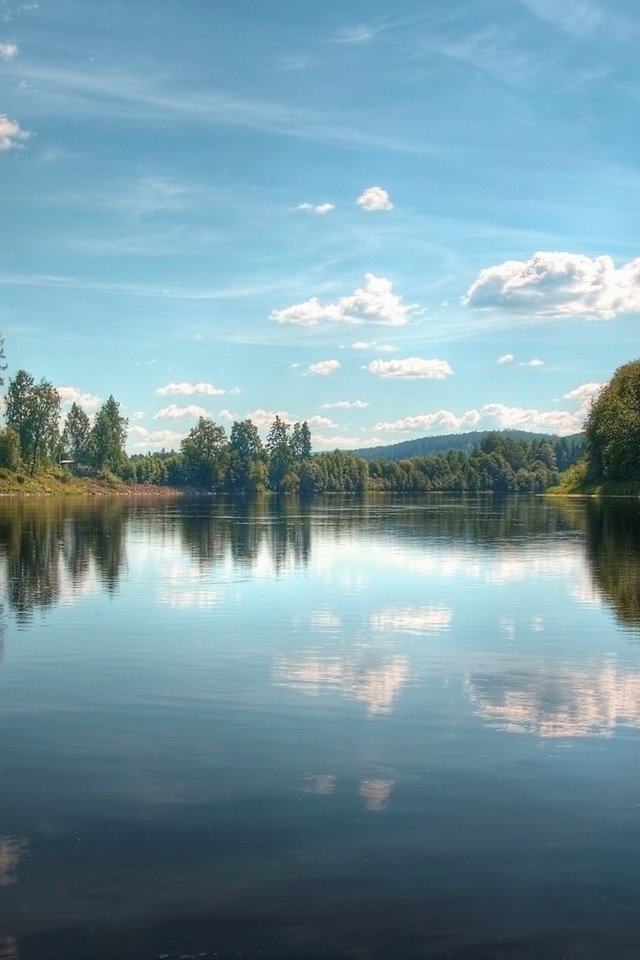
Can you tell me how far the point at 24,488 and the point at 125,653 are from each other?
174 metres

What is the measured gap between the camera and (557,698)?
19.1m

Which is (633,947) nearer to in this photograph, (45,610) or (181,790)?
(181,790)

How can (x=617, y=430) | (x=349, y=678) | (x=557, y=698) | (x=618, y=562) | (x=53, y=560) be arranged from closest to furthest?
(x=557, y=698) < (x=349, y=678) < (x=618, y=562) < (x=53, y=560) < (x=617, y=430)

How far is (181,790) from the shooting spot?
1316cm

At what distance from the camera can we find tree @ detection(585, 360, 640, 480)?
152 meters

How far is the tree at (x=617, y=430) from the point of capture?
15212cm

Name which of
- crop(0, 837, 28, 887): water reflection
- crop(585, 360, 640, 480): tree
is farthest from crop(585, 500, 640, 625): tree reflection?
crop(585, 360, 640, 480): tree

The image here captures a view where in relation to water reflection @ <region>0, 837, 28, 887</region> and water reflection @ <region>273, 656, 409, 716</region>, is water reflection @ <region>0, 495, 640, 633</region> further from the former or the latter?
water reflection @ <region>0, 837, 28, 887</region>

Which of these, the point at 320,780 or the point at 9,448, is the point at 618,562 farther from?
the point at 9,448

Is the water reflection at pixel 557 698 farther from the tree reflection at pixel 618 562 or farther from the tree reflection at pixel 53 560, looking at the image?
the tree reflection at pixel 53 560

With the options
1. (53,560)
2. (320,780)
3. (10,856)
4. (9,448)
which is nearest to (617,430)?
(9,448)

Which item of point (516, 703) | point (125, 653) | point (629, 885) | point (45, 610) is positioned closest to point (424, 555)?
point (45, 610)

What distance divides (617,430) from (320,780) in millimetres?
147690

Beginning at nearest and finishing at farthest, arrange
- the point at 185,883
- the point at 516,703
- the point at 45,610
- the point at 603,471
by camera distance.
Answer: the point at 185,883, the point at 516,703, the point at 45,610, the point at 603,471
